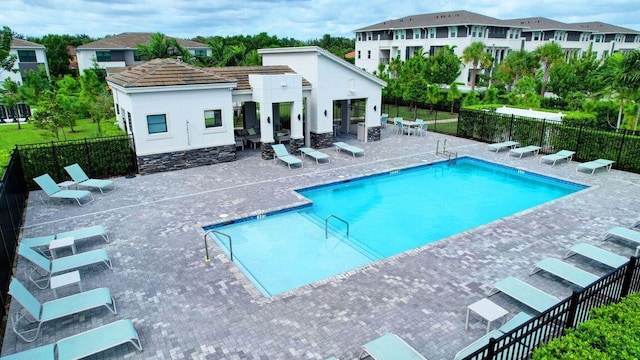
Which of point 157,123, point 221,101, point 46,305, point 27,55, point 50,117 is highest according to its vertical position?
point 27,55

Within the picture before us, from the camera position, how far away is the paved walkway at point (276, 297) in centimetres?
787

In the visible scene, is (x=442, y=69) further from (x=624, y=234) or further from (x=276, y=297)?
(x=276, y=297)

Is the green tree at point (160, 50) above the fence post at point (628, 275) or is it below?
above

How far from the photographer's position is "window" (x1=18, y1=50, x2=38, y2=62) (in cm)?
5145

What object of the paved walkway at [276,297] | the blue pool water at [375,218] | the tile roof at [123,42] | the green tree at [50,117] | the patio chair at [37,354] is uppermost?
the tile roof at [123,42]

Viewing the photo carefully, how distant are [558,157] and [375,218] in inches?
A: 441

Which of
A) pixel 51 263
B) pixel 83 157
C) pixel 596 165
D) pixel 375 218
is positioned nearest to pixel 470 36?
pixel 596 165

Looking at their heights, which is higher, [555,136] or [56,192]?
[555,136]

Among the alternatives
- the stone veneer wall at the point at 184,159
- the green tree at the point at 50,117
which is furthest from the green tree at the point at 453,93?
the green tree at the point at 50,117

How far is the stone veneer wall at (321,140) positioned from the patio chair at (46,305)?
51.0ft

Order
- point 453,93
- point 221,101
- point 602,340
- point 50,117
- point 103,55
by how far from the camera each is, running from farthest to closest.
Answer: point 103,55 < point 453,93 < point 50,117 < point 221,101 < point 602,340

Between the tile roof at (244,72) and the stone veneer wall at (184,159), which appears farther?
the tile roof at (244,72)

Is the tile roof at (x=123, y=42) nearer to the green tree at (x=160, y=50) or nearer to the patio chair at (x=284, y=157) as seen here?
the green tree at (x=160, y=50)

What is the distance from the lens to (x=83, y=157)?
56.9ft
